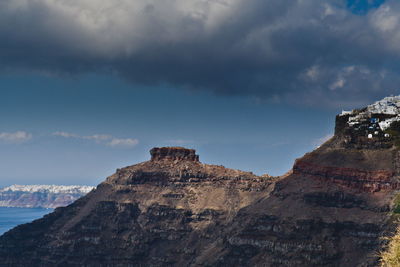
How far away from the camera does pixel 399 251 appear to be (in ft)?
330
